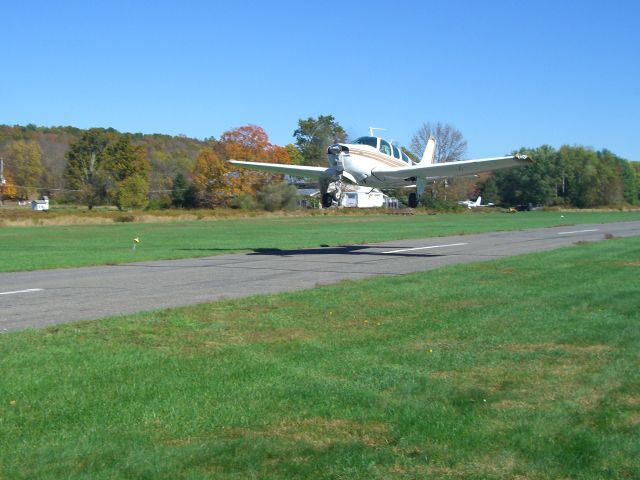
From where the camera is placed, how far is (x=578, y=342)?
36.7 feet

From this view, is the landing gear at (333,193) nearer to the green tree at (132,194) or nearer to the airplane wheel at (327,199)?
the airplane wheel at (327,199)

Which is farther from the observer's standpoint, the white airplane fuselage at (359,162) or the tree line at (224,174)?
the tree line at (224,174)

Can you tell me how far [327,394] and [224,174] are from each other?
8408cm

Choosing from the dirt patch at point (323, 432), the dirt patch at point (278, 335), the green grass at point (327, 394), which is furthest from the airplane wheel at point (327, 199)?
the dirt patch at point (323, 432)

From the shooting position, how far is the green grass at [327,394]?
6.21m

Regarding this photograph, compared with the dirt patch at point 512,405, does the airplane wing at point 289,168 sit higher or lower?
higher

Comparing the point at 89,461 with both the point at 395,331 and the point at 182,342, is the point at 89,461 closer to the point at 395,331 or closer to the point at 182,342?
the point at 182,342

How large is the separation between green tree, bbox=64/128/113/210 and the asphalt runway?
79.5 meters

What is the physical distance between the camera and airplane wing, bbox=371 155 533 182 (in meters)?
30.9

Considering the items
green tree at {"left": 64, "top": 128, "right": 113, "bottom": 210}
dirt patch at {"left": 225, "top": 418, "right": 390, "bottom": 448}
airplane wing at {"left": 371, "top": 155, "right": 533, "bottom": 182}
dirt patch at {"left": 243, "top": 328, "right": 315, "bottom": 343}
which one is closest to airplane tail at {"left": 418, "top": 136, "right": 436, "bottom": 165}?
airplane wing at {"left": 371, "top": 155, "right": 533, "bottom": 182}

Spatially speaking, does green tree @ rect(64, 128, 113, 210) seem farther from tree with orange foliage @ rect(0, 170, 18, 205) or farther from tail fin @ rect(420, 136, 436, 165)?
tail fin @ rect(420, 136, 436, 165)

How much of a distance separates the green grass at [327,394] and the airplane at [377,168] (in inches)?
667

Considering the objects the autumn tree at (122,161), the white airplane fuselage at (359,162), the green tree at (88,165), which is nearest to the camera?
the white airplane fuselage at (359,162)

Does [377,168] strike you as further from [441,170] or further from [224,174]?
[224,174]
